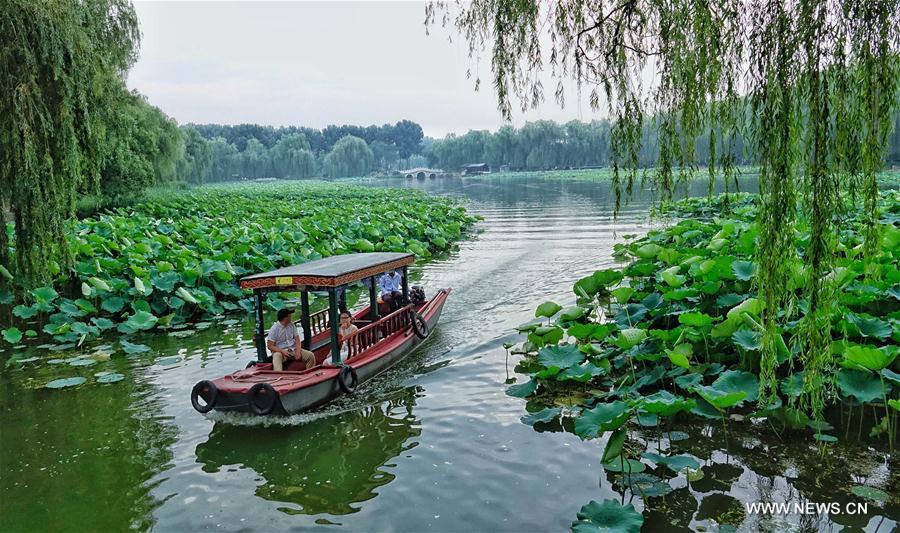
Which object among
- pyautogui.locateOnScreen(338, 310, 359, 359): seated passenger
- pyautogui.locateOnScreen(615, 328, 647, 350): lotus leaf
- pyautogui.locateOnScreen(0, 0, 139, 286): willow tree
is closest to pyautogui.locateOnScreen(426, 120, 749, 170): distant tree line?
pyautogui.locateOnScreen(0, 0, 139, 286): willow tree

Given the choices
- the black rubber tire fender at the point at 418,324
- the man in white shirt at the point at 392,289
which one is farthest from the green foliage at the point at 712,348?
the man in white shirt at the point at 392,289

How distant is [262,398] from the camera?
18.2 ft

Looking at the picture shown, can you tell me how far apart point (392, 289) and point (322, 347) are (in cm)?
208

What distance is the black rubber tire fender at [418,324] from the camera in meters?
8.31

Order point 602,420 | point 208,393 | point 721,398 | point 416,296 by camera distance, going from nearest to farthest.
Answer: point 721,398
point 602,420
point 208,393
point 416,296

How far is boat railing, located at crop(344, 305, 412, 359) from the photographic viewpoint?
23.0ft

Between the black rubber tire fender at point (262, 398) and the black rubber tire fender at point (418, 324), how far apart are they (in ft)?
9.80

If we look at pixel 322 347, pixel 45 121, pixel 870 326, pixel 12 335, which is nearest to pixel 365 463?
pixel 322 347

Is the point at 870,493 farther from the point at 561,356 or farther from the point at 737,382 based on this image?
the point at 561,356

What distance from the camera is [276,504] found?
439 cm

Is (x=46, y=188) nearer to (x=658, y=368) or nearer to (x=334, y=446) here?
(x=334, y=446)

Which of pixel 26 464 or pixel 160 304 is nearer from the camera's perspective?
pixel 26 464

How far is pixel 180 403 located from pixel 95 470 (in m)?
1.45

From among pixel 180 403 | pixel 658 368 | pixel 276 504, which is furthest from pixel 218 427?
pixel 658 368
